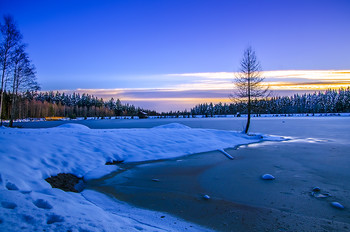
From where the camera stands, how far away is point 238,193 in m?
5.21

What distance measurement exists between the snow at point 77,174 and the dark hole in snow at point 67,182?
0.71ft

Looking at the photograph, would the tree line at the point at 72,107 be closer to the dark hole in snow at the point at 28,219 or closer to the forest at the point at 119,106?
the forest at the point at 119,106

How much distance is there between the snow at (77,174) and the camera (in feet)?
9.05

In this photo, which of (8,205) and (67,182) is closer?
(8,205)

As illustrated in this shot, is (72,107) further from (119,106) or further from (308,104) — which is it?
(308,104)

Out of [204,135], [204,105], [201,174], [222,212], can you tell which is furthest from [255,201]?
[204,105]

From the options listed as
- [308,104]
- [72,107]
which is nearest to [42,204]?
[72,107]

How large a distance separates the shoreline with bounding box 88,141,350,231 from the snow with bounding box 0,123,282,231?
0.59 meters

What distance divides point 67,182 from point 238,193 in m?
4.54

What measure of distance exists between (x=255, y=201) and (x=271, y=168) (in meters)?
3.40

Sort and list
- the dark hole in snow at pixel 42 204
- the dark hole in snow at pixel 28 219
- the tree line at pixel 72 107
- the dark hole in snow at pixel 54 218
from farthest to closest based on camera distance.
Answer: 1. the tree line at pixel 72 107
2. the dark hole in snow at pixel 42 204
3. the dark hole in snow at pixel 54 218
4. the dark hole in snow at pixel 28 219

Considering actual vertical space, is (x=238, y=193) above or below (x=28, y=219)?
below

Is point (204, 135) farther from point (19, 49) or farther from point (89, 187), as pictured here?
point (19, 49)

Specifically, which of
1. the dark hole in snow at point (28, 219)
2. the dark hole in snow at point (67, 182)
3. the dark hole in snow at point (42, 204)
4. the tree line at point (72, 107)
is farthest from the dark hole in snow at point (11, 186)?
the tree line at point (72, 107)
